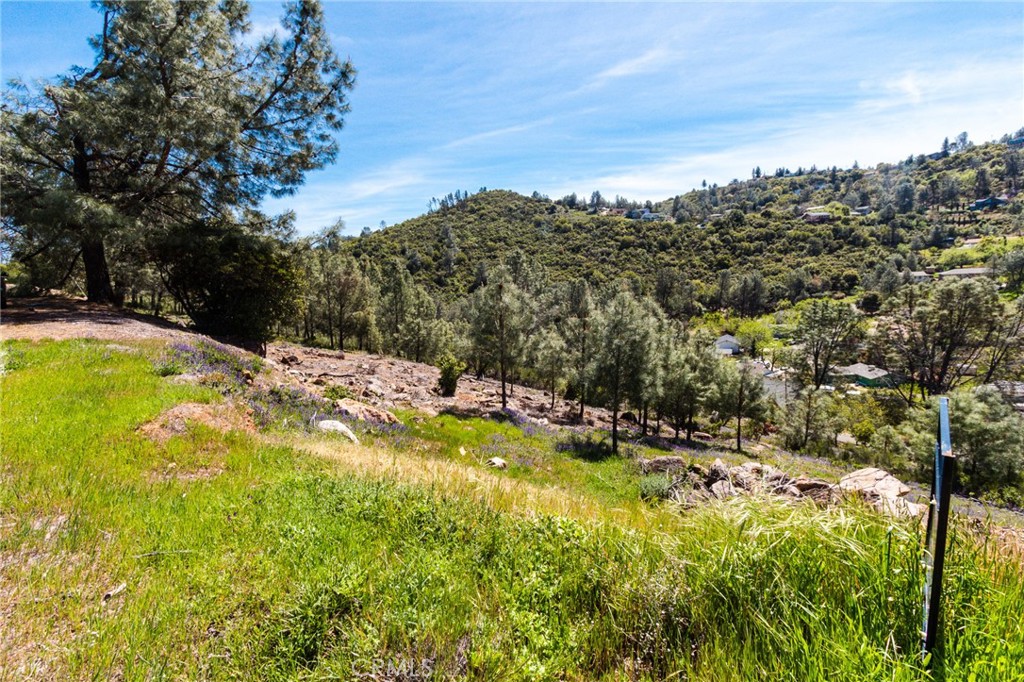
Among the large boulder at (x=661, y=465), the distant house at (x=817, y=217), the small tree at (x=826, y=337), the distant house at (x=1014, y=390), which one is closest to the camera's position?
the large boulder at (x=661, y=465)

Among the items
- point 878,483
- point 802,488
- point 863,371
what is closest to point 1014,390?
point 863,371

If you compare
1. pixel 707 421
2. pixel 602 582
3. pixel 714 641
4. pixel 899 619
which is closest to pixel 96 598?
pixel 602 582

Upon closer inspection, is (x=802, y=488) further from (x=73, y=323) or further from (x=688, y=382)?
(x=688, y=382)

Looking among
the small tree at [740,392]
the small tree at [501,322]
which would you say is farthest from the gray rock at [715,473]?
the small tree at [740,392]

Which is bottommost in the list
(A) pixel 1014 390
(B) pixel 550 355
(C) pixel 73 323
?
(A) pixel 1014 390

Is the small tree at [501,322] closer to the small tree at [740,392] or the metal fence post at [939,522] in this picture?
the small tree at [740,392]

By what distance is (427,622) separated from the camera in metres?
2.91

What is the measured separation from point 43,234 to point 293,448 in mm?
15761

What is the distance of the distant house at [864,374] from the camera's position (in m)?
62.7

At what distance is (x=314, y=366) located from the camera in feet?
86.1

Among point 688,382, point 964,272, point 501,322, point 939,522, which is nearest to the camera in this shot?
point 939,522
